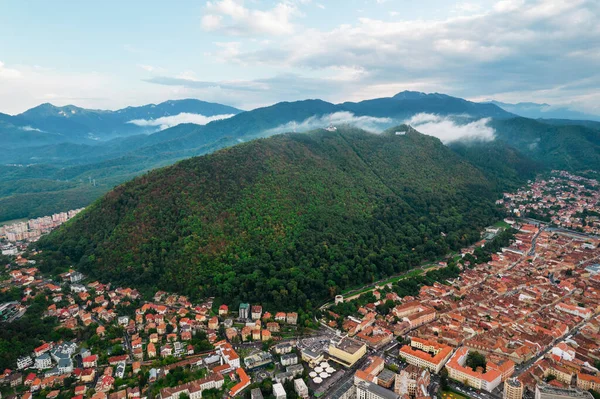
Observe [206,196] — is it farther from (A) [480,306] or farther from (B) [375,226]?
(A) [480,306]

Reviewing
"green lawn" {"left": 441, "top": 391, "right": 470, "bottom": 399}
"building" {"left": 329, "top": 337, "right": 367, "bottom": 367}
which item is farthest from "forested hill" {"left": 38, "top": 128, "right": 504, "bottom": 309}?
"green lawn" {"left": 441, "top": 391, "right": 470, "bottom": 399}

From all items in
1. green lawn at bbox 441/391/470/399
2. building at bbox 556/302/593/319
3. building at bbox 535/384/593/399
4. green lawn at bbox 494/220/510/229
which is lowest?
green lawn at bbox 441/391/470/399

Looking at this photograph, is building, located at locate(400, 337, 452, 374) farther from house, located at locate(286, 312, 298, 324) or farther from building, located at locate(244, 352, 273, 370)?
building, located at locate(244, 352, 273, 370)

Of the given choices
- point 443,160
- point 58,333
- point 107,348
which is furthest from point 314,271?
point 443,160

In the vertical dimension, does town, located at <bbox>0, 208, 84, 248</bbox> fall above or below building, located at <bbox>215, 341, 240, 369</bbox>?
above

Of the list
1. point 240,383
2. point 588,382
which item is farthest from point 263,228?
point 588,382
